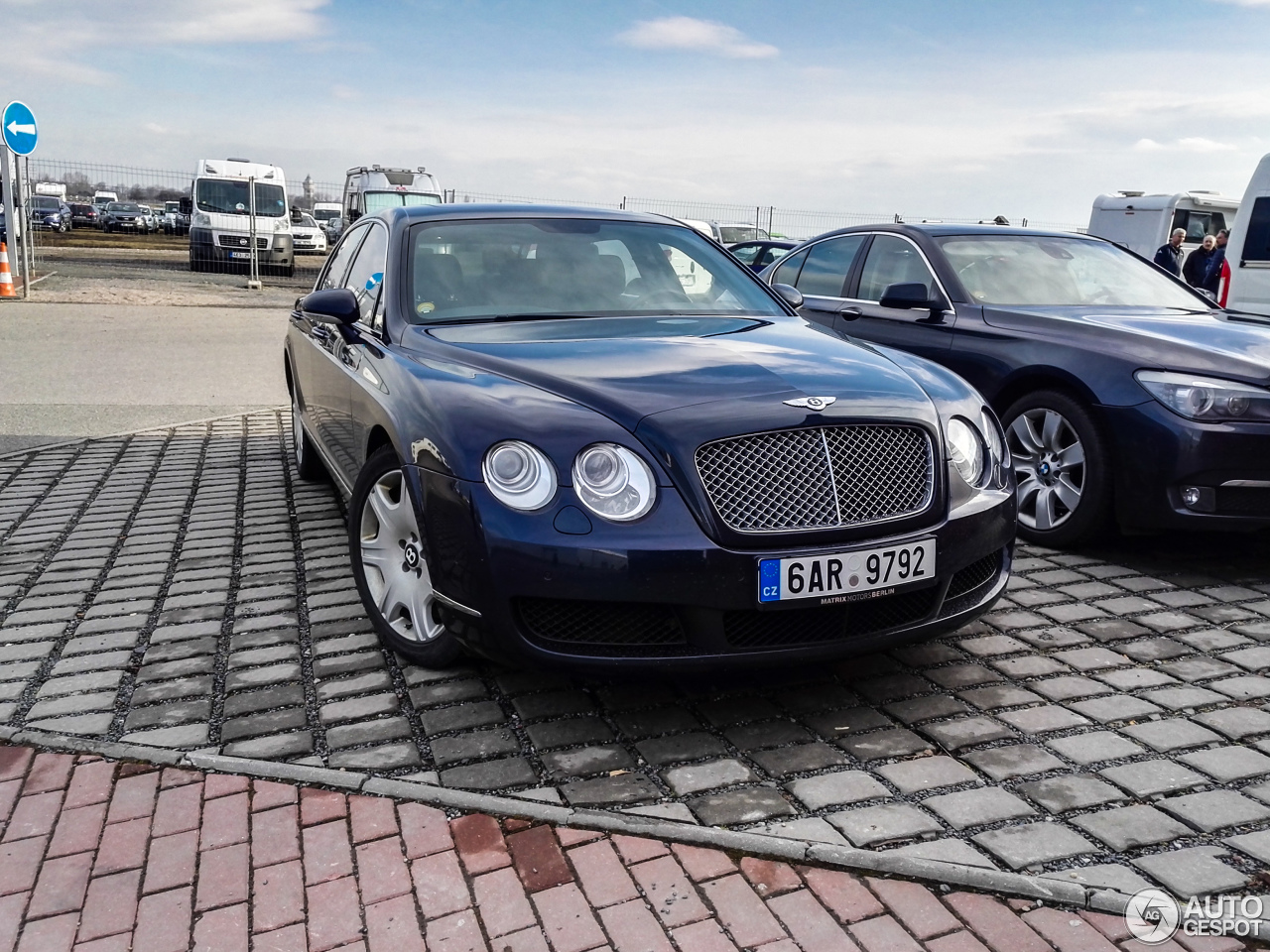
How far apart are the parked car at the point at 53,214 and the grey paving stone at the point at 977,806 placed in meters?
48.1

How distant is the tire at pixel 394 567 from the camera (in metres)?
3.54

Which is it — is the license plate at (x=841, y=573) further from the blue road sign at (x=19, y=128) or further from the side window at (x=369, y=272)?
the blue road sign at (x=19, y=128)

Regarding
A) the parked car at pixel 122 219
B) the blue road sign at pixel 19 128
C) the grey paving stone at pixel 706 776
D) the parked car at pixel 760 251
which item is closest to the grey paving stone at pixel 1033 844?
the grey paving stone at pixel 706 776

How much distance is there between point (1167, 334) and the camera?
Result: 4906 mm

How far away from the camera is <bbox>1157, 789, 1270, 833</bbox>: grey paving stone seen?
8.98ft

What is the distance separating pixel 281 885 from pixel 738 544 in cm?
141

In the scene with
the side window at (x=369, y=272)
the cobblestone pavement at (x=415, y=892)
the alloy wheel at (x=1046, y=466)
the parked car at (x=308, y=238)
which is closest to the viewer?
the cobblestone pavement at (x=415, y=892)

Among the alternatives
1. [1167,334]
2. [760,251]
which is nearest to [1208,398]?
[1167,334]

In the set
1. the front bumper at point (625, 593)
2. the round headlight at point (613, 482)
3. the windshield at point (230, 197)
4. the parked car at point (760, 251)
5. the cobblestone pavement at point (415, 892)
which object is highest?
the windshield at point (230, 197)

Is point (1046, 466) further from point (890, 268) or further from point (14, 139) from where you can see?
point (14, 139)

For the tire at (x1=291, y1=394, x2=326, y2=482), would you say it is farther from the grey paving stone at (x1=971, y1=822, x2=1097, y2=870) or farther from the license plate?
the grey paving stone at (x1=971, y1=822, x2=1097, y2=870)

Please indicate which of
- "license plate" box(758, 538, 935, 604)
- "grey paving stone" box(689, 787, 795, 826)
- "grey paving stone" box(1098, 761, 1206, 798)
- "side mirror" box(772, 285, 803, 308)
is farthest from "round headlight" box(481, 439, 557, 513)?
"side mirror" box(772, 285, 803, 308)

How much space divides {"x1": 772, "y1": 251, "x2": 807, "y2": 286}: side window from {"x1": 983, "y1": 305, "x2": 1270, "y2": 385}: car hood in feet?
6.31

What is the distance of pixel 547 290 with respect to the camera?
14.1 ft
